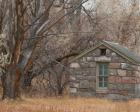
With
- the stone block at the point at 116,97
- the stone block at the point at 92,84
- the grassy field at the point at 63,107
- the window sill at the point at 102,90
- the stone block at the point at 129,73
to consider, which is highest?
the stone block at the point at 129,73

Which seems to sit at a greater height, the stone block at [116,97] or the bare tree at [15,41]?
the bare tree at [15,41]

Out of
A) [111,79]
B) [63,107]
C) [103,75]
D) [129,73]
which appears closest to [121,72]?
[129,73]

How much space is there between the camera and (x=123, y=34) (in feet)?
124

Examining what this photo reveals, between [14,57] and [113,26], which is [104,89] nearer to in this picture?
[14,57]

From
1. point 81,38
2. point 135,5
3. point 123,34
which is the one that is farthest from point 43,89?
point 135,5

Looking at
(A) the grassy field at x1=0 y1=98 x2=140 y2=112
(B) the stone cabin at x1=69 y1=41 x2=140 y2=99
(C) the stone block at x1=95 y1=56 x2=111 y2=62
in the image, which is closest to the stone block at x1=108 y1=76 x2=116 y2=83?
(B) the stone cabin at x1=69 y1=41 x2=140 y2=99

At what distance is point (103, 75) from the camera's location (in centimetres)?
2336

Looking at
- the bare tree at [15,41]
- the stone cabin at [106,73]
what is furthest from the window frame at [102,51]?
the bare tree at [15,41]

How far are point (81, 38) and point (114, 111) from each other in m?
12.4

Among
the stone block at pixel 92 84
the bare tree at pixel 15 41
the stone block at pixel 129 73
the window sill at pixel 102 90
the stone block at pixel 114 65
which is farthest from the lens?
the stone block at pixel 92 84

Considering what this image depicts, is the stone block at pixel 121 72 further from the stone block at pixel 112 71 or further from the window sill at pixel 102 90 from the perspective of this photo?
the window sill at pixel 102 90

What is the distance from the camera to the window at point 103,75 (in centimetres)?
2336

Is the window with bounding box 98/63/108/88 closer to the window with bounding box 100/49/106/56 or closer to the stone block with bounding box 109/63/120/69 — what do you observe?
the stone block with bounding box 109/63/120/69

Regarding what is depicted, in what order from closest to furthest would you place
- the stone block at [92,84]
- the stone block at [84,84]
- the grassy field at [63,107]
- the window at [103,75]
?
the grassy field at [63,107]
the window at [103,75]
the stone block at [92,84]
the stone block at [84,84]
